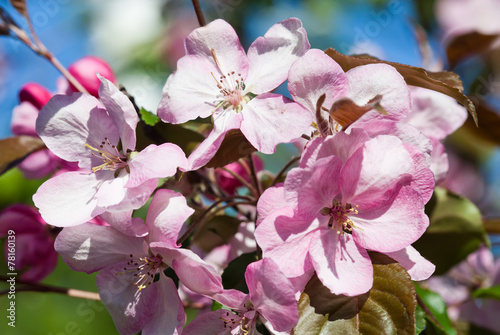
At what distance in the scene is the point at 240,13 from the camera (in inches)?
89.3

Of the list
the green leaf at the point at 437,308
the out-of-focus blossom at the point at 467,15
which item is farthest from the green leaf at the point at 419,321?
the out-of-focus blossom at the point at 467,15

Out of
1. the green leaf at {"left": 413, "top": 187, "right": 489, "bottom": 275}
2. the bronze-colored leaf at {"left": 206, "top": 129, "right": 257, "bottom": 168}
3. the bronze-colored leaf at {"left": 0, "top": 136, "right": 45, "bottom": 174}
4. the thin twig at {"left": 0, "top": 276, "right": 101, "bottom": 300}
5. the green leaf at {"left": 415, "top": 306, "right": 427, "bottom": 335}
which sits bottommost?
the green leaf at {"left": 413, "top": 187, "right": 489, "bottom": 275}

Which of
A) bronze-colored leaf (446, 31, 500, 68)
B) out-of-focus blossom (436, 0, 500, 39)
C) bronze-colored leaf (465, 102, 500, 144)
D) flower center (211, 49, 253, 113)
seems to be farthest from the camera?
out-of-focus blossom (436, 0, 500, 39)

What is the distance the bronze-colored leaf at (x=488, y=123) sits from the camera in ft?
3.88

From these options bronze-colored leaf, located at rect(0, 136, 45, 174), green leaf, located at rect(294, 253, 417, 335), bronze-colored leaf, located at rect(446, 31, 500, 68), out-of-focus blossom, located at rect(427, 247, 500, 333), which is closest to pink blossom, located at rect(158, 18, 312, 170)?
green leaf, located at rect(294, 253, 417, 335)

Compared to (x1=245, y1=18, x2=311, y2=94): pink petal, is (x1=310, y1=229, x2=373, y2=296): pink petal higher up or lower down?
lower down

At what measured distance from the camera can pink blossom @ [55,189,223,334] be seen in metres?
0.66

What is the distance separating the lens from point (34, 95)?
113 centimetres

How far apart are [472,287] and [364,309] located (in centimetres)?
108

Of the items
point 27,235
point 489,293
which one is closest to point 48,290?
point 27,235

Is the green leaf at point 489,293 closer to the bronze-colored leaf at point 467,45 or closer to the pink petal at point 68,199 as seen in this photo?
the bronze-colored leaf at point 467,45

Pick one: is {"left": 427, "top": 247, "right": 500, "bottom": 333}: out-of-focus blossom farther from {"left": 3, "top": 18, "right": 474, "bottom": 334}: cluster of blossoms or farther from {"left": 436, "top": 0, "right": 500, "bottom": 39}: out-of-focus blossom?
{"left": 436, "top": 0, "right": 500, "bottom": 39}: out-of-focus blossom

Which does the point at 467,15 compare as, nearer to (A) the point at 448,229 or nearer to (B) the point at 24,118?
(A) the point at 448,229

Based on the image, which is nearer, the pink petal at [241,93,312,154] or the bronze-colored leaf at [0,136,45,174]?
the pink petal at [241,93,312,154]
